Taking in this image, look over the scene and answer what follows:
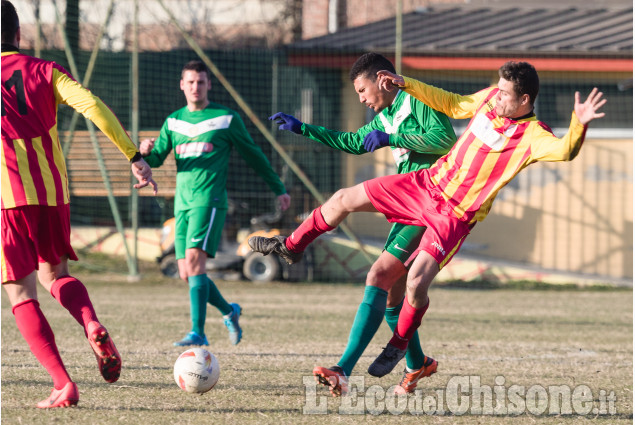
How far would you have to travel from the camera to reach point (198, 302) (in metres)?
7.04

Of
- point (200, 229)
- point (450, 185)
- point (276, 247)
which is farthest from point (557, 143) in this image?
point (200, 229)

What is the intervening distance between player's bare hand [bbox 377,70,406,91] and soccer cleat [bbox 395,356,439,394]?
1622mm

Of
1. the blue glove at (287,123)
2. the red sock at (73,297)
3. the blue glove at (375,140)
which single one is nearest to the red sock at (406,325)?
the blue glove at (375,140)

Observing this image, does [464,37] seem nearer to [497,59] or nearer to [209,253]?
[497,59]

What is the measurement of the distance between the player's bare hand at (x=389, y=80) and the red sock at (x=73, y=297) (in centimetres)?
198

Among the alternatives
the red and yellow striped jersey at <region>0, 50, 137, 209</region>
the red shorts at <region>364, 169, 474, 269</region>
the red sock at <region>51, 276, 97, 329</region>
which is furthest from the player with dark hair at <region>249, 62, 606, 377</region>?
the red and yellow striped jersey at <region>0, 50, 137, 209</region>

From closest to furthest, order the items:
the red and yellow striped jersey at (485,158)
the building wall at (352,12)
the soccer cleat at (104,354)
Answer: the soccer cleat at (104,354) → the red and yellow striped jersey at (485,158) → the building wall at (352,12)

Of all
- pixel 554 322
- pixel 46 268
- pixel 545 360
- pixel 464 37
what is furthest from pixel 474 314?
pixel 464 37

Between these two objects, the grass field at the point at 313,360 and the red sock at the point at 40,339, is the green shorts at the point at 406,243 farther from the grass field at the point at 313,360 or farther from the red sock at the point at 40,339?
the red sock at the point at 40,339

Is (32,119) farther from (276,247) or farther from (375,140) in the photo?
(375,140)

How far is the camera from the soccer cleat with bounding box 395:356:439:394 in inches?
203

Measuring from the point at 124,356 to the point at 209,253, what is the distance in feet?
4.08

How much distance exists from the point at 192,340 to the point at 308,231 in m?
2.20

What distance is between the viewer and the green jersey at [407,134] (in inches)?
202
